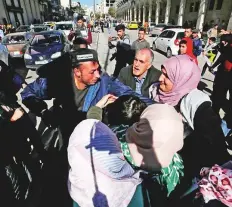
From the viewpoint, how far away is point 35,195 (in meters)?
2.60

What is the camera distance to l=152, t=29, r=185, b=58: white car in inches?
415

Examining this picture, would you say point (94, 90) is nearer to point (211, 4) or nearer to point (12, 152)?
point (12, 152)

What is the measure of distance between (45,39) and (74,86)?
8.26 metres

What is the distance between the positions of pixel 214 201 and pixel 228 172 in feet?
0.78

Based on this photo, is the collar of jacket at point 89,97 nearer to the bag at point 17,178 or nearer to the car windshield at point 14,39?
the bag at point 17,178

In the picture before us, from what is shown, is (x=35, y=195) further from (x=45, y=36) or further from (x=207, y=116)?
(x=45, y=36)

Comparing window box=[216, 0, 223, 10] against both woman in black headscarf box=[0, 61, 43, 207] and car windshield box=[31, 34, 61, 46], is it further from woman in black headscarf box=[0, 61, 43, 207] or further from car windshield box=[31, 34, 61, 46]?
woman in black headscarf box=[0, 61, 43, 207]

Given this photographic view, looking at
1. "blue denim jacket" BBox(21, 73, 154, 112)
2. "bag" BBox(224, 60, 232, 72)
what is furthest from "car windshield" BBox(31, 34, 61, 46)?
"blue denim jacket" BBox(21, 73, 154, 112)

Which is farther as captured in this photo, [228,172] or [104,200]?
[228,172]

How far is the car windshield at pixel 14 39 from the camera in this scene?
9.72m

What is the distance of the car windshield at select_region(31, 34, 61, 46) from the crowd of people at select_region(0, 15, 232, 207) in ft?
22.4

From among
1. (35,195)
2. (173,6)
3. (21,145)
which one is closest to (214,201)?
(21,145)

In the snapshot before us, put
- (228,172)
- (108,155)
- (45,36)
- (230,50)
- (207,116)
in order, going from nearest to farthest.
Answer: (108,155) < (228,172) < (207,116) < (230,50) < (45,36)

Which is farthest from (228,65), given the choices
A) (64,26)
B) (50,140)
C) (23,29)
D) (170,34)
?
(23,29)
